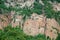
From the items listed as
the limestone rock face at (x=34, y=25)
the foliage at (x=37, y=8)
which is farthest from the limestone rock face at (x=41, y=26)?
the foliage at (x=37, y=8)

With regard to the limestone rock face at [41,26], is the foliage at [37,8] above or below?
above

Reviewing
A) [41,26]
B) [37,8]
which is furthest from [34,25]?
[37,8]

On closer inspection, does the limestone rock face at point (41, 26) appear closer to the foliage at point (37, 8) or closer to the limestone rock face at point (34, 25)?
the limestone rock face at point (34, 25)

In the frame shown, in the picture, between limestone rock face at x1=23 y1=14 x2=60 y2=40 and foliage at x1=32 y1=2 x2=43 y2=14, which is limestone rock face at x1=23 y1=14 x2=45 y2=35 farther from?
foliage at x1=32 y1=2 x2=43 y2=14

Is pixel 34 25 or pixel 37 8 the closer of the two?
pixel 34 25

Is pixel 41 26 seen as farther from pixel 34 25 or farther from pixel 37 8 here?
pixel 37 8

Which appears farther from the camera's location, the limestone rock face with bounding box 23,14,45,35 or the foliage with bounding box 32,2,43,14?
the foliage with bounding box 32,2,43,14

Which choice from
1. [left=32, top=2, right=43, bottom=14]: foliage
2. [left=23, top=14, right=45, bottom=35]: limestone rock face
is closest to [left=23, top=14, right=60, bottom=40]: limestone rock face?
[left=23, top=14, right=45, bottom=35]: limestone rock face

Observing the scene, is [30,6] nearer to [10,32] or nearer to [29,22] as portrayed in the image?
[29,22]

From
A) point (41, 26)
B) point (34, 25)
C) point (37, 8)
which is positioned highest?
point (37, 8)

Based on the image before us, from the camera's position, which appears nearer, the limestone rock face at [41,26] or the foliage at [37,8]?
the limestone rock face at [41,26]

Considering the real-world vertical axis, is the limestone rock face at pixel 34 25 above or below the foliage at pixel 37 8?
below
